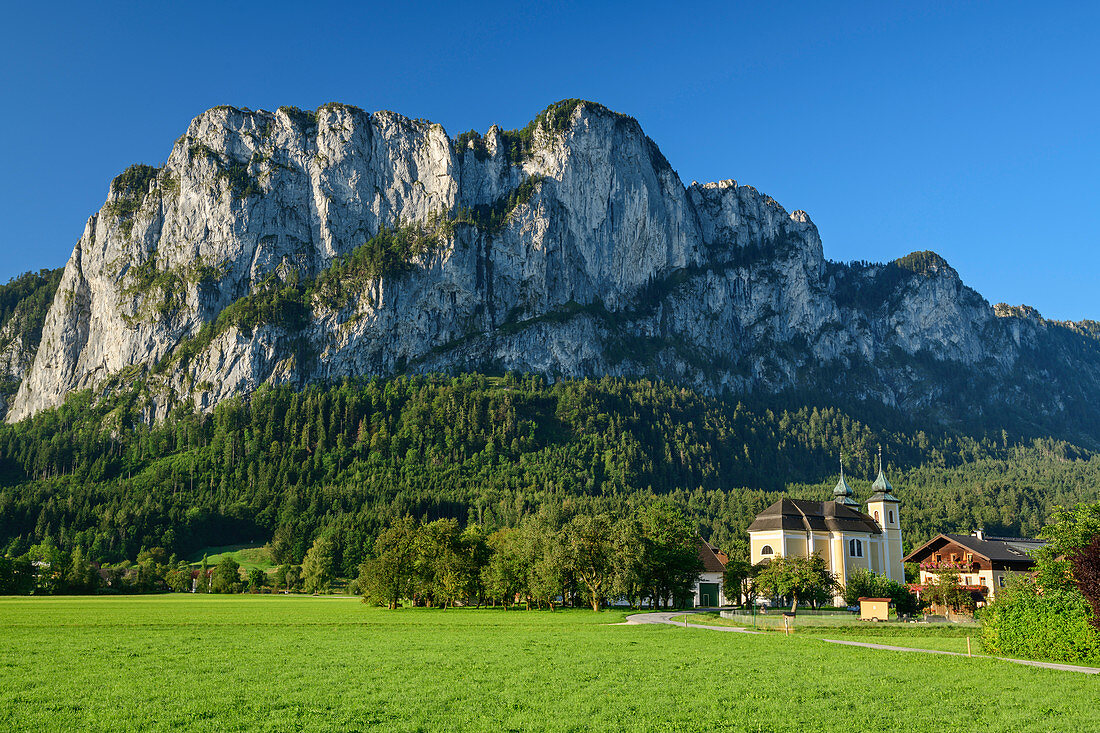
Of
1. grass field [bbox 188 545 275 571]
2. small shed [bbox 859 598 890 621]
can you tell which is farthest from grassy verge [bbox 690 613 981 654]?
grass field [bbox 188 545 275 571]

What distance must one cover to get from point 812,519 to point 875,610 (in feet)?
153

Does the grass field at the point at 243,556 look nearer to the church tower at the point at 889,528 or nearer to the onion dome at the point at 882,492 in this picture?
the church tower at the point at 889,528

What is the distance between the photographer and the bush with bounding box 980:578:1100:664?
30.9m

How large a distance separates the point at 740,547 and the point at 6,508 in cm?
15739

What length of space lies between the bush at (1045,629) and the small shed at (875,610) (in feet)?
76.0

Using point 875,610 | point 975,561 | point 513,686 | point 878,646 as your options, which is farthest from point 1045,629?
point 975,561

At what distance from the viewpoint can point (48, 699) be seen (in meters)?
21.1

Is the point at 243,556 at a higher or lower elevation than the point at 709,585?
higher

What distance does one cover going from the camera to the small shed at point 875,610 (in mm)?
58081

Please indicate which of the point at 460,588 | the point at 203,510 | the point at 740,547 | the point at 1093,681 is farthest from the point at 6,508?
the point at 1093,681

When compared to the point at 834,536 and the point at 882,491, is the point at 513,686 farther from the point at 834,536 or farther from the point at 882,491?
the point at 882,491

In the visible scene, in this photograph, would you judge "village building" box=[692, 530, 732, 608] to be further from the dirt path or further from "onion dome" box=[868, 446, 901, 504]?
the dirt path

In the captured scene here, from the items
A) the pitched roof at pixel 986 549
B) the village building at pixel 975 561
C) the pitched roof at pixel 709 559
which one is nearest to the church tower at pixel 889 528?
the pitched roof at pixel 986 549

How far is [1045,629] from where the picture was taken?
32375mm
